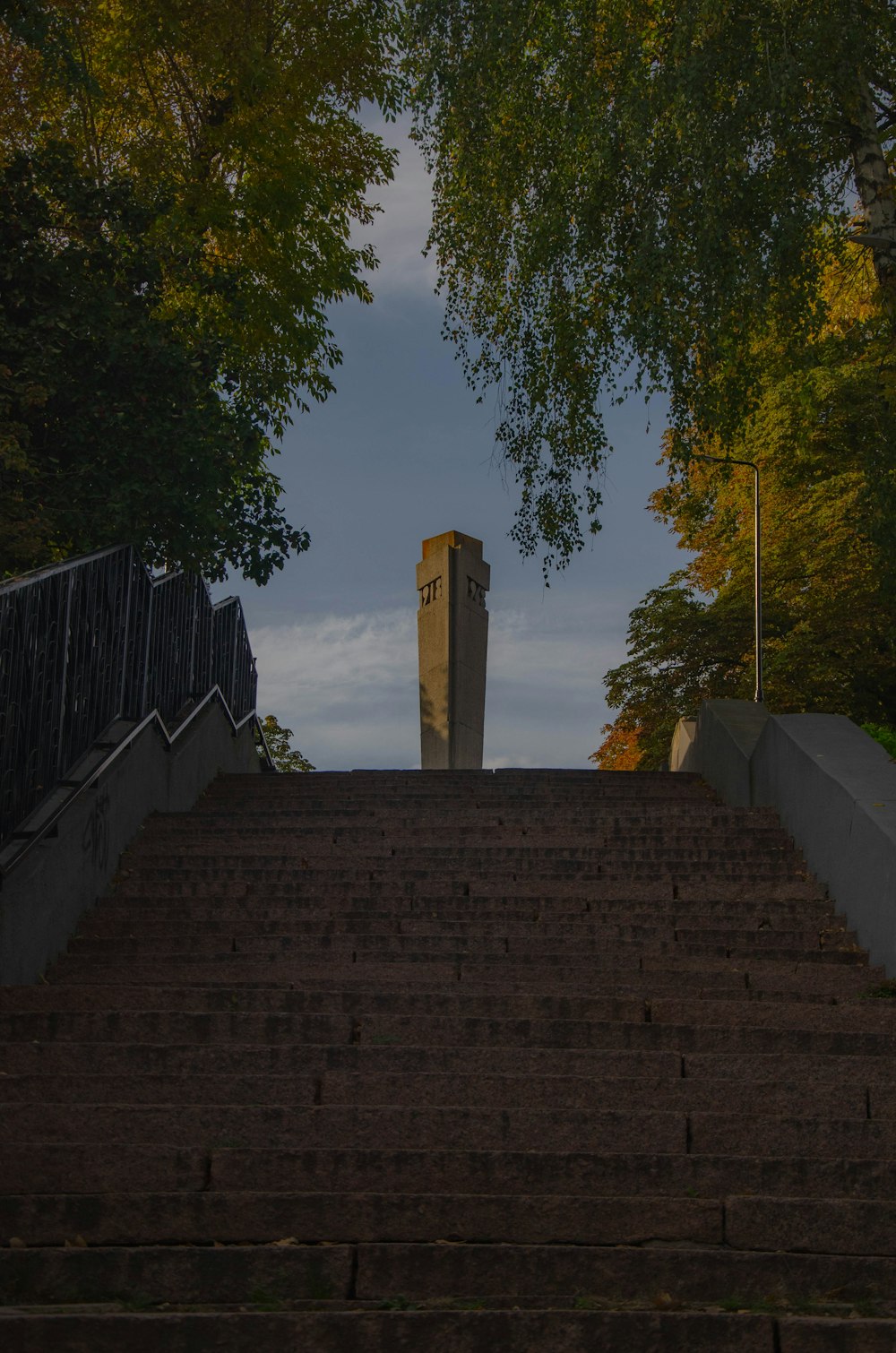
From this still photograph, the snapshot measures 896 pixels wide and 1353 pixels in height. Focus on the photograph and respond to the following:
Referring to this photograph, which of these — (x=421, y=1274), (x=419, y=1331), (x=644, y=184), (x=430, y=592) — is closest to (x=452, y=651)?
(x=430, y=592)

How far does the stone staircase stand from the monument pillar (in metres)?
8.69

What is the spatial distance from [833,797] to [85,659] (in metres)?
4.75

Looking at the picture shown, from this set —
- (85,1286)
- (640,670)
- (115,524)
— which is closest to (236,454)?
(115,524)

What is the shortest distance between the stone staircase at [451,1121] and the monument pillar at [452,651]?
869cm

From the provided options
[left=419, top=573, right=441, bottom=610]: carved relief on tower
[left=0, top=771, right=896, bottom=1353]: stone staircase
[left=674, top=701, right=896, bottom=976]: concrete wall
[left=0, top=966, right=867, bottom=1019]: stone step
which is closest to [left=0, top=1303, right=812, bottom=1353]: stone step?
[left=0, top=771, right=896, bottom=1353]: stone staircase

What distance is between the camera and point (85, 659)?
9.20 metres

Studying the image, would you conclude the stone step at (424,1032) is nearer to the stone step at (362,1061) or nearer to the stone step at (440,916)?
the stone step at (362,1061)

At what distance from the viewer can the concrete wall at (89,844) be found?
7.19 meters

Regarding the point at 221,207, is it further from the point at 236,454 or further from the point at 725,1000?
the point at 725,1000

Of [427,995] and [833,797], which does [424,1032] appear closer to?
[427,995]

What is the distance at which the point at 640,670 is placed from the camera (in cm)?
2897

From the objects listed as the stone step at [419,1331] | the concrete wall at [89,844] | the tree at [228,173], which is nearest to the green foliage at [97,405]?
the tree at [228,173]

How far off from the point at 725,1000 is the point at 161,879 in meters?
3.92

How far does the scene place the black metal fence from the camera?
7.80 m
